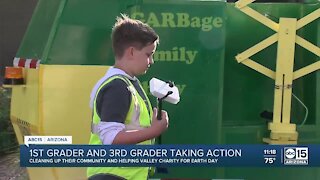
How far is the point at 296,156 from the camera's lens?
8.30 feet

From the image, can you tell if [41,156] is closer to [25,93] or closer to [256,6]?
[25,93]

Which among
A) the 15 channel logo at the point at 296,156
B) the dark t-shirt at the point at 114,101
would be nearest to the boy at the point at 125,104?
the dark t-shirt at the point at 114,101

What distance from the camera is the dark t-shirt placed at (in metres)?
2.11

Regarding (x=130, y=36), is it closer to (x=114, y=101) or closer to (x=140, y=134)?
(x=114, y=101)

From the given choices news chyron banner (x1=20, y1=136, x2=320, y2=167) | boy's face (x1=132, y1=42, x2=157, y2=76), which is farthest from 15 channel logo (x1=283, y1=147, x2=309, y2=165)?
boy's face (x1=132, y1=42, x2=157, y2=76)

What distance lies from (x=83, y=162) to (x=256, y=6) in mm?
1489

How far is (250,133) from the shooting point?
305 cm

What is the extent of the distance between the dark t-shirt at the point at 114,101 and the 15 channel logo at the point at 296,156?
864mm

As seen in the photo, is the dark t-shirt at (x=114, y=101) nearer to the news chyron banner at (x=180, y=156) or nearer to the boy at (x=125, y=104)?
the boy at (x=125, y=104)

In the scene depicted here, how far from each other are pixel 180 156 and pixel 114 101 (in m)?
0.49

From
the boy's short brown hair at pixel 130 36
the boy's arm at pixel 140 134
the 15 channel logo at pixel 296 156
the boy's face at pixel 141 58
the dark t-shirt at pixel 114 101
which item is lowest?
the 15 channel logo at pixel 296 156

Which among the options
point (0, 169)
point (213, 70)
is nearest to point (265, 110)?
point (213, 70)

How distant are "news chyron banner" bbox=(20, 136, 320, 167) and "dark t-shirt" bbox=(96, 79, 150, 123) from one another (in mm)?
198

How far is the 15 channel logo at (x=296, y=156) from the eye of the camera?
251 cm
